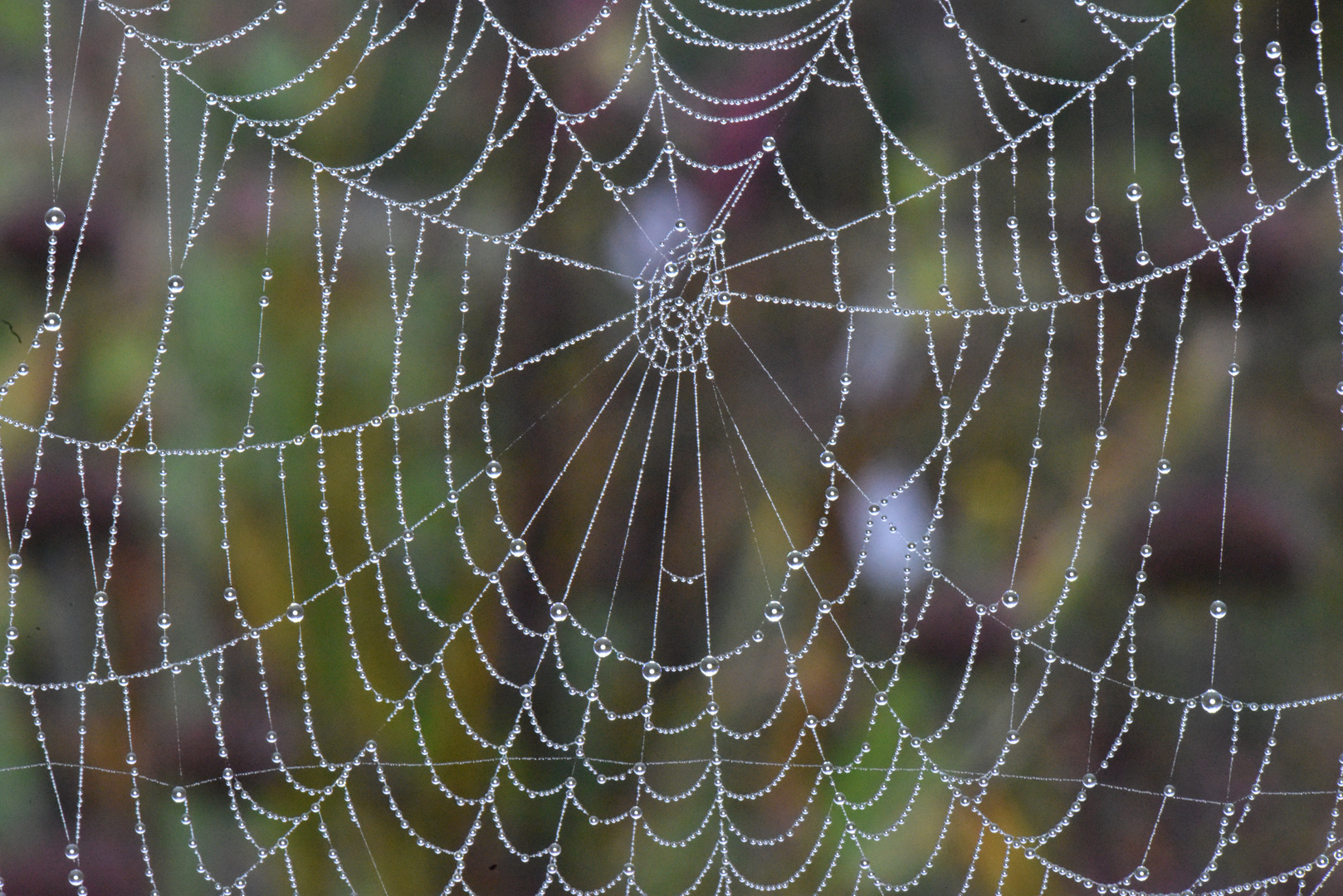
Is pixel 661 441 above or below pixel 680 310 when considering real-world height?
below

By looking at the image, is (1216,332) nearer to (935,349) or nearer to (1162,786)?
(935,349)

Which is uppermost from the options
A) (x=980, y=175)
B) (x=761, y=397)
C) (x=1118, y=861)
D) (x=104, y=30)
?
(x=980, y=175)

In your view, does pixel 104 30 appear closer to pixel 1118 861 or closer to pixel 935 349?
pixel 935 349

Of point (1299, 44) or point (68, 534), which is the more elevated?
point (1299, 44)

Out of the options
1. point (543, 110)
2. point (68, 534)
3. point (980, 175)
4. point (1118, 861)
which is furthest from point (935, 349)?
point (68, 534)

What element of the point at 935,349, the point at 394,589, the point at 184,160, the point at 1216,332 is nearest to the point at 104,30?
the point at 184,160

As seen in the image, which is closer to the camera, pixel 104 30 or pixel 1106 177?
pixel 104 30
